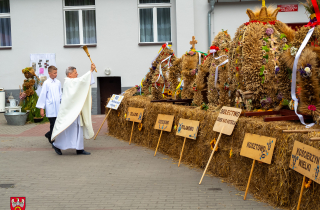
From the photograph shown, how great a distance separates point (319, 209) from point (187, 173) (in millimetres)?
2653

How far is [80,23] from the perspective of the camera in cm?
1534

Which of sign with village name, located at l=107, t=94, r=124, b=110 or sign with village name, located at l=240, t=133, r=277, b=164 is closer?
sign with village name, located at l=240, t=133, r=277, b=164

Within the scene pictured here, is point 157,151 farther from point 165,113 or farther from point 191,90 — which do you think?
point 191,90

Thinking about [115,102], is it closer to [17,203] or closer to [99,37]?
[99,37]

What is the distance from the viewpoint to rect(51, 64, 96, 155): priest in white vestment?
7.61 meters

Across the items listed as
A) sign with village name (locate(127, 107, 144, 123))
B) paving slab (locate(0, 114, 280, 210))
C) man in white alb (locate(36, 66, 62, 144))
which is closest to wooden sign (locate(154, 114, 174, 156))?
paving slab (locate(0, 114, 280, 210))

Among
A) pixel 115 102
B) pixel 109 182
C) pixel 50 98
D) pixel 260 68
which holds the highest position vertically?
pixel 260 68

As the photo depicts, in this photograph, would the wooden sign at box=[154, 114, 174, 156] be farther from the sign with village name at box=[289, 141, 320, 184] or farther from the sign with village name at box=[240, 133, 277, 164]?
the sign with village name at box=[289, 141, 320, 184]

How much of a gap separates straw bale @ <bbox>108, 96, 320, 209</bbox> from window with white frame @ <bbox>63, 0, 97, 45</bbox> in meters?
8.18

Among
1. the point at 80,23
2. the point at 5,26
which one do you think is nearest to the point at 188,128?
the point at 80,23

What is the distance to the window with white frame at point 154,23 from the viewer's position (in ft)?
49.7

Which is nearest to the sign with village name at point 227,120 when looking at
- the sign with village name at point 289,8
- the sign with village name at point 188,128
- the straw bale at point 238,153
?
the straw bale at point 238,153

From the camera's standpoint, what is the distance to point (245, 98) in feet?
18.1

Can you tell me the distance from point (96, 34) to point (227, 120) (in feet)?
36.0
